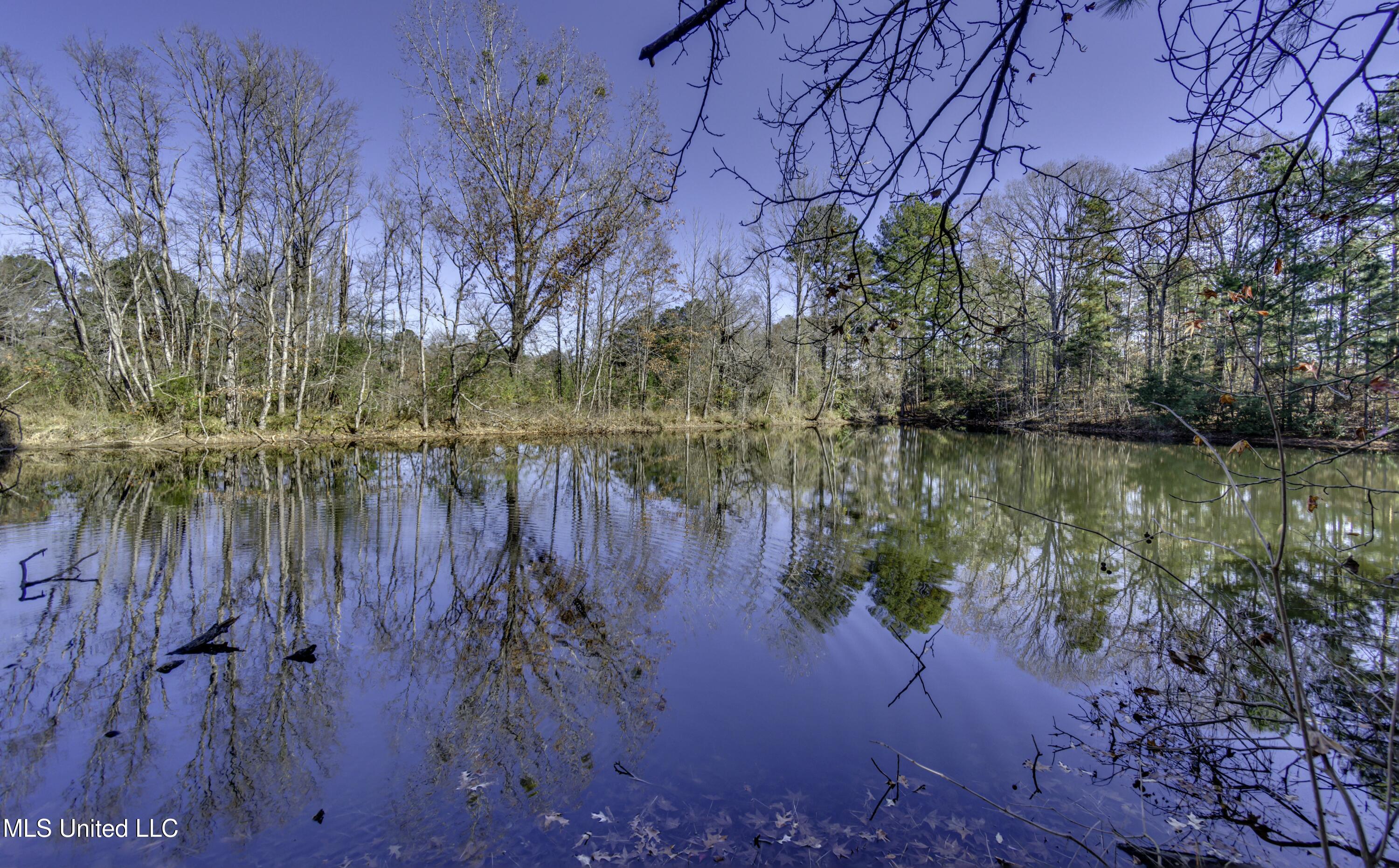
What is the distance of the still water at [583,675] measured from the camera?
2922mm

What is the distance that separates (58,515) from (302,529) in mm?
3490

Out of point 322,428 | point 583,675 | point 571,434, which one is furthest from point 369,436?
point 583,675

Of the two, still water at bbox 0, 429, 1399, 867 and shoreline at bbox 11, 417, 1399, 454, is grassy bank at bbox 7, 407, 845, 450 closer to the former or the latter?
shoreline at bbox 11, 417, 1399, 454

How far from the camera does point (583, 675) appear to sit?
171 inches

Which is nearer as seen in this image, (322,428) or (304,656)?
(304,656)

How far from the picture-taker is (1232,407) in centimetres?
2144

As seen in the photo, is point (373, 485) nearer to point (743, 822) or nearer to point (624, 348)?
point (743, 822)

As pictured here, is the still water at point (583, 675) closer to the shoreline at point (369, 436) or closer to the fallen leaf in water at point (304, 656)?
the fallen leaf in water at point (304, 656)

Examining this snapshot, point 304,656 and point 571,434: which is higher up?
point 571,434

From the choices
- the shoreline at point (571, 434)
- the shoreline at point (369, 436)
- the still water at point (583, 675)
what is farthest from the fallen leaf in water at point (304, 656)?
the shoreline at point (369, 436)

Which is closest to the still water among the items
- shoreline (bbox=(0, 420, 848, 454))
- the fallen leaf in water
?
the fallen leaf in water

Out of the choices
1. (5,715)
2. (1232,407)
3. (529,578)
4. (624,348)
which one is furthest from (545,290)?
(1232,407)

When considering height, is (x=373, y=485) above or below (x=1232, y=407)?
below

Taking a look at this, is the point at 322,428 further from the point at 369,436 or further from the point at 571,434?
the point at 571,434
